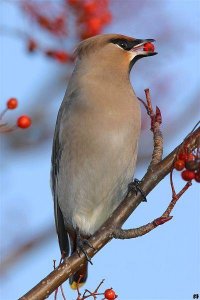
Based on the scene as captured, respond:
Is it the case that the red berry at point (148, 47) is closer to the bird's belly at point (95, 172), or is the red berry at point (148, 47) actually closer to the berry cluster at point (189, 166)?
the bird's belly at point (95, 172)

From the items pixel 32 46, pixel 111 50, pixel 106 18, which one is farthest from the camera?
pixel 106 18

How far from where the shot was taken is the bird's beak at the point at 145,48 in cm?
431

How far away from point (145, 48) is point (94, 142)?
0.63m

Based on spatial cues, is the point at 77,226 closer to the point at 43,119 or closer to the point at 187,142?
the point at 43,119

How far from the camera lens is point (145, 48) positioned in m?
4.41

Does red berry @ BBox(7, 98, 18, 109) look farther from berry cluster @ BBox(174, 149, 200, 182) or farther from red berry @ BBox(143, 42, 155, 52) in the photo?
red berry @ BBox(143, 42, 155, 52)

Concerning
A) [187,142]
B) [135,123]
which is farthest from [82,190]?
[187,142]

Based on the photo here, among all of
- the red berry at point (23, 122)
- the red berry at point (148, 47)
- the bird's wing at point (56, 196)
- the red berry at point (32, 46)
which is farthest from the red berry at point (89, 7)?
the red berry at point (23, 122)

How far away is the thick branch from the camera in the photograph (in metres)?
3.12

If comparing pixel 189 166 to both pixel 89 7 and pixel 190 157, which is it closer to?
pixel 190 157

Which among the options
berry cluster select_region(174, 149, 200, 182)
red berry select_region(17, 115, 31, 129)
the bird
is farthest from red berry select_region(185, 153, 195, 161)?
the bird

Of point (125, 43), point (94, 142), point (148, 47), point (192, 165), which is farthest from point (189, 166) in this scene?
point (125, 43)

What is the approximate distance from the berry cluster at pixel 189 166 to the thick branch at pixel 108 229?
0.09m

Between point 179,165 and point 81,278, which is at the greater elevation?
point 81,278
